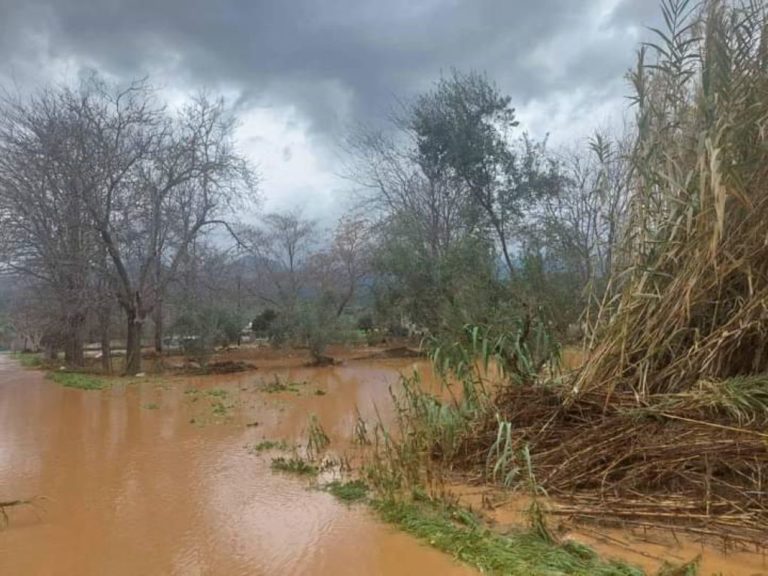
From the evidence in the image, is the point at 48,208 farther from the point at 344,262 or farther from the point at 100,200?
the point at 344,262

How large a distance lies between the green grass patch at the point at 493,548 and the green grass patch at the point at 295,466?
1344mm

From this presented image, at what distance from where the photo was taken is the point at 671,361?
162 inches

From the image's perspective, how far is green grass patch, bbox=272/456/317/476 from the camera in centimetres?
477

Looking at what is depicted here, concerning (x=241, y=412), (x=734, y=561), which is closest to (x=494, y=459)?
(x=734, y=561)

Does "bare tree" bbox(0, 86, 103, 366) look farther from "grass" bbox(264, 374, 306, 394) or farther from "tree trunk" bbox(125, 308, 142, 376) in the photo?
"grass" bbox(264, 374, 306, 394)

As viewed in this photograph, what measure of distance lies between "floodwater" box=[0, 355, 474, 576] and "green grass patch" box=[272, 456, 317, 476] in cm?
10

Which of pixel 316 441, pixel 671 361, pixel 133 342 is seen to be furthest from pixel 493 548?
pixel 133 342

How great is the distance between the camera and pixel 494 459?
4.12 metres

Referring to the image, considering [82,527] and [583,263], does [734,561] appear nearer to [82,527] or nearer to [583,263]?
[82,527]

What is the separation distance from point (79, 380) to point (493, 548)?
11868 millimetres

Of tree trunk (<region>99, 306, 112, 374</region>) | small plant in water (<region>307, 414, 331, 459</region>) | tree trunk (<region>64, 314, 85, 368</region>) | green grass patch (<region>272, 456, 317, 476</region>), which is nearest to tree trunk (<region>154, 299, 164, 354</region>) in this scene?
tree trunk (<region>99, 306, 112, 374</region>)

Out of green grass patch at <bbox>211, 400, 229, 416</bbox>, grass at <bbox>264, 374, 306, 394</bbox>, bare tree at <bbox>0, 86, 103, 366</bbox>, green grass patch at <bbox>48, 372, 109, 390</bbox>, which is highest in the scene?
bare tree at <bbox>0, 86, 103, 366</bbox>

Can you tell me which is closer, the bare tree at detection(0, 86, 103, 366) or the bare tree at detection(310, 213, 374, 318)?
the bare tree at detection(0, 86, 103, 366)

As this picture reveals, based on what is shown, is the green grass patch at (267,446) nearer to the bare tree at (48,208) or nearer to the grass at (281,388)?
the grass at (281,388)
